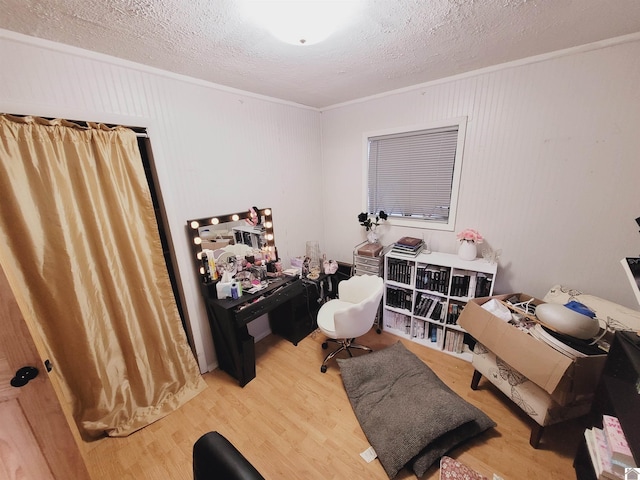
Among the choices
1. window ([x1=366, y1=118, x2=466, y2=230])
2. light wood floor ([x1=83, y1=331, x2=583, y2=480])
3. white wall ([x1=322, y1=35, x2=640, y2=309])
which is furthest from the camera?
window ([x1=366, y1=118, x2=466, y2=230])

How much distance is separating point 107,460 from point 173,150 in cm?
212

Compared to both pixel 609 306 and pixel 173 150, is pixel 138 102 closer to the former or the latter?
pixel 173 150

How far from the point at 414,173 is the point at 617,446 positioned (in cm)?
222

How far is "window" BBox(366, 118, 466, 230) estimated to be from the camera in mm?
2297

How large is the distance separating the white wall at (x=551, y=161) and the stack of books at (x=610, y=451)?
1.17 meters

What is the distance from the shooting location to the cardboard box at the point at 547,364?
4.25ft

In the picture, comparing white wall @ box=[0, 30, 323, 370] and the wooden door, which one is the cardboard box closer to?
white wall @ box=[0, 30, 323, 370]

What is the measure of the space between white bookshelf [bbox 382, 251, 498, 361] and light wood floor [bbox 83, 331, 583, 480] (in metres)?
0.32

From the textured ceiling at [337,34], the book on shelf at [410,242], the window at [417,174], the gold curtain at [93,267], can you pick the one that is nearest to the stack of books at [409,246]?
the book on shelf at [410,242]

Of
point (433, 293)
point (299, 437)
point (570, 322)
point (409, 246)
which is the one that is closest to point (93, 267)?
point (299, 437)

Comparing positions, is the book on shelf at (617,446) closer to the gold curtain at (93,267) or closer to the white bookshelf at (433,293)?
the white bookshelf at (433,293)

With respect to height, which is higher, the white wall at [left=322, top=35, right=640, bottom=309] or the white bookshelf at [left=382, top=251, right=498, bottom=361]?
the white wall at [left=322, top=35, right=640, bottom=309]

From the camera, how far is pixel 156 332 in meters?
1.80

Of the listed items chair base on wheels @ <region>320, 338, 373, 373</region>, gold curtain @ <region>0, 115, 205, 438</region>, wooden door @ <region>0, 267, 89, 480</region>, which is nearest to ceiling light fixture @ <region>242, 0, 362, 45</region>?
gold curtain @ <region>0, 115, 205, 438</region>
